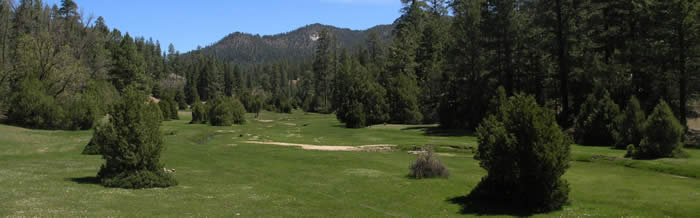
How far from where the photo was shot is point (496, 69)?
5244 cm

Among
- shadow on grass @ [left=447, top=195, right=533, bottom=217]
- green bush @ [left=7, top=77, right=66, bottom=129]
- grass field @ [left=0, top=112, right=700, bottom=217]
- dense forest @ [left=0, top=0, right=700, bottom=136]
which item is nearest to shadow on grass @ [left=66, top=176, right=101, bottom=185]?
grass field @ [left=0, top=112, right=700, bottom=217]

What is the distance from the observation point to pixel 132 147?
60.4 feet

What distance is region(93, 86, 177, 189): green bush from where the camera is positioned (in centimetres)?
1816

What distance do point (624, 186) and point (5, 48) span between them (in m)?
75.5

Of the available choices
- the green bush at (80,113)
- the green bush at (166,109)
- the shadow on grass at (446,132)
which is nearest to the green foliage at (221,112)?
the green bush at (166,109)

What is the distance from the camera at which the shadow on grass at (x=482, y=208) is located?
15.1 meters

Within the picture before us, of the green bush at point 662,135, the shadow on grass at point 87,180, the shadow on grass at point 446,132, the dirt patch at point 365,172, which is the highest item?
the green bush at point 662,135

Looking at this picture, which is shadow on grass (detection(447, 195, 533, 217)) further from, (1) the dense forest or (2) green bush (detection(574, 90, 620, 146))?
(2) green bush (detection(574, 90, 620, 146))

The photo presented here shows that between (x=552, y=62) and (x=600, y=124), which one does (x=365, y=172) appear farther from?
(x=552, y=62)

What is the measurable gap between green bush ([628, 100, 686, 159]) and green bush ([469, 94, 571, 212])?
12.3 metres

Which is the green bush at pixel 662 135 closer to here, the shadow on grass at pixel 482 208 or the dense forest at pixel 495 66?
the dense forest at pixel 495 66

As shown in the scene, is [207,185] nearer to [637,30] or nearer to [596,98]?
[596,98]

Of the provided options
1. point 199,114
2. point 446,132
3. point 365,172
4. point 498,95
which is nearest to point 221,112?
point 199,114

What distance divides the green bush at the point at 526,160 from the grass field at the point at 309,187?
3.14 ft
